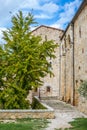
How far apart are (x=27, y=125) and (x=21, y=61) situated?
23.6ft

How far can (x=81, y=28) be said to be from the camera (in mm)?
23516

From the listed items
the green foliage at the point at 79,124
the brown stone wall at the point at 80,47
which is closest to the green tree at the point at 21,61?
the brown stone wall at the point at 80,47

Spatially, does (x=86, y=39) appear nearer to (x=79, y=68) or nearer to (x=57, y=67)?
(x=79, y=68)

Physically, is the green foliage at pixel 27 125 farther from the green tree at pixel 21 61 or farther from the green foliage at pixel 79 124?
the green tree at pixel 21 61

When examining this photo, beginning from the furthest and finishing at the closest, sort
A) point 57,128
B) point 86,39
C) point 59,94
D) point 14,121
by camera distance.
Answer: point 59,94
point 86,39
point 14,121
point 57,128

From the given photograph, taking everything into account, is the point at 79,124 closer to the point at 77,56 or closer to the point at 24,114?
the point at 24,114

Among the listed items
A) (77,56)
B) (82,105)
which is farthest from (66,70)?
(82,105)

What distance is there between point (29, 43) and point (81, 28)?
4.24 metres

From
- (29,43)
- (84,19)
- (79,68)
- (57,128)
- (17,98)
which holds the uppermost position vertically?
(84,19)

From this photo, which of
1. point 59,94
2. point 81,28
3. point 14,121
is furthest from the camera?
point 59,94

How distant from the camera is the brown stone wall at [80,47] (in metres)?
22.1

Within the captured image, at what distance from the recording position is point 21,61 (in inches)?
871

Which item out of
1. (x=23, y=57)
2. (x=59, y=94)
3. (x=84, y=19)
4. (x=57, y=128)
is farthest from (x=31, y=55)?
(x=59, y=94)

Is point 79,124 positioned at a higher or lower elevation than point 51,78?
lower
